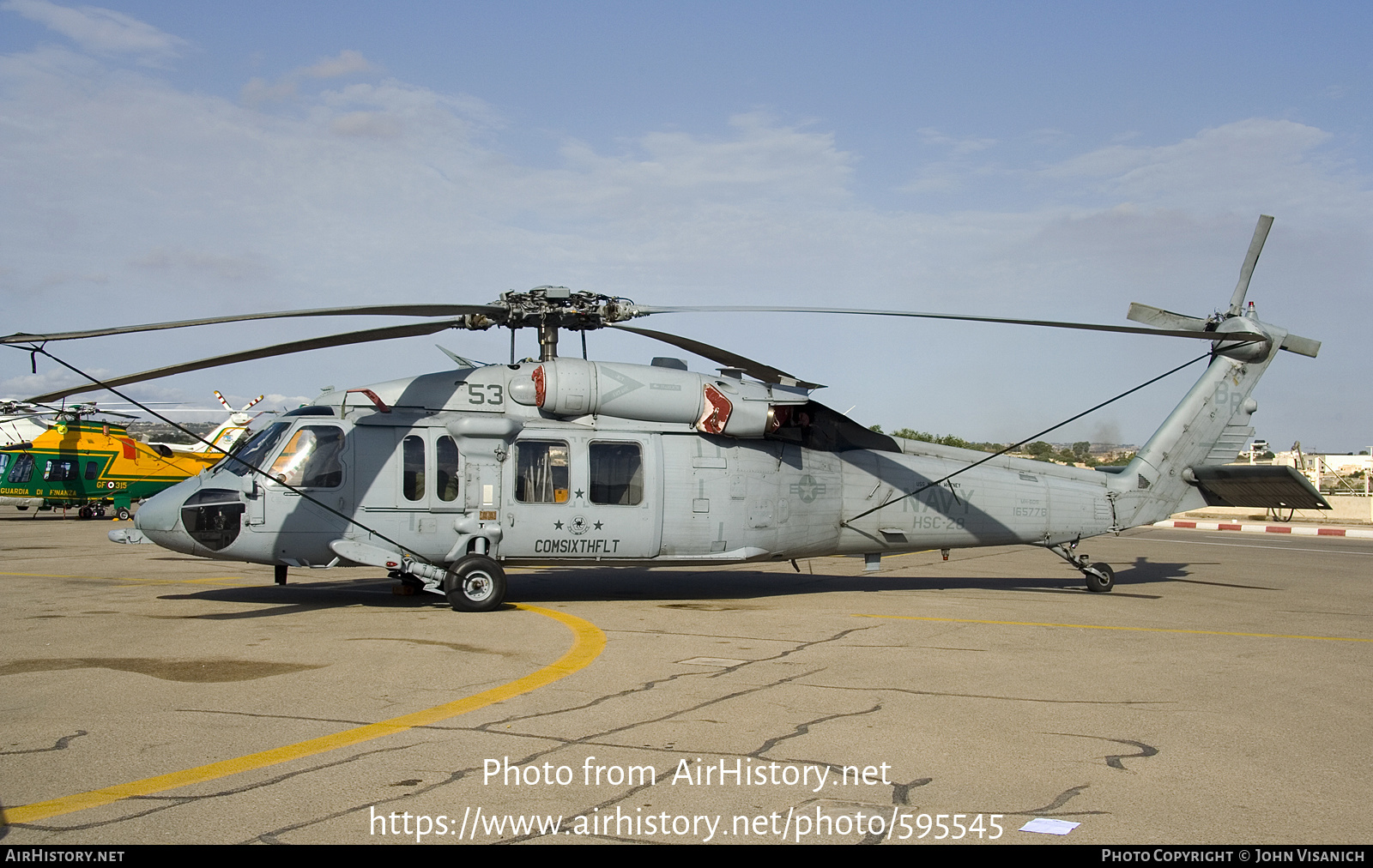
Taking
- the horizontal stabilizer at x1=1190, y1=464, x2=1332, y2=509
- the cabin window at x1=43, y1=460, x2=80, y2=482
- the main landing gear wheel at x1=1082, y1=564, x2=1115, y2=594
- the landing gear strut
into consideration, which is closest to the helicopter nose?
the landing gear strut

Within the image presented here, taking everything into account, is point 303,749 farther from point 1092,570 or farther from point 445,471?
point 1092,570

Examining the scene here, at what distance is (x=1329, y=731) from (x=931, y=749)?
303cm

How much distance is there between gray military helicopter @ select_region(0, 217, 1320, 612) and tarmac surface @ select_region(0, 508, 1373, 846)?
880 millimetres

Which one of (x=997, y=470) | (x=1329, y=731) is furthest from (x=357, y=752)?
(x=997, y=470)

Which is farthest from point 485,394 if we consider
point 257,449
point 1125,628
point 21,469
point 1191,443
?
point 21,469

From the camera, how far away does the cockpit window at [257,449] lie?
1239 cm

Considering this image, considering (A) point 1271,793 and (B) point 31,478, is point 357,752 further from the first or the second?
(B) point 31,478

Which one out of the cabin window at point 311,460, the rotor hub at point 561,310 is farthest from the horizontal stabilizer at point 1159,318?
the cabin window at point 311,460

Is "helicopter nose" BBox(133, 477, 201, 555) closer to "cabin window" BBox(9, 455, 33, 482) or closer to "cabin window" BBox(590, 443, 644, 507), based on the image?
"cabin window" BBox(590, 443, 644, 507)

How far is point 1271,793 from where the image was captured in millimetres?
5270

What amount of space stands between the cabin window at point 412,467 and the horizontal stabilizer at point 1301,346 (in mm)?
13666

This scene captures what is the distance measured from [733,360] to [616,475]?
232cm

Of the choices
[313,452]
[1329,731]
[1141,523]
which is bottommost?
[1329,731]

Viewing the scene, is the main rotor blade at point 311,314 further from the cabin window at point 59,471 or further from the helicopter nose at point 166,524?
the cabin window at point 59,471
